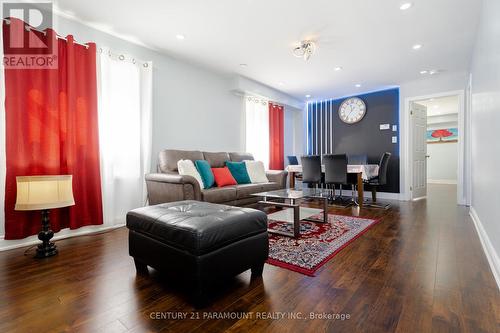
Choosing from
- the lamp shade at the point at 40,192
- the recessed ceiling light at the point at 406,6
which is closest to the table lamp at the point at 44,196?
the lamp shade at the point at 40,192

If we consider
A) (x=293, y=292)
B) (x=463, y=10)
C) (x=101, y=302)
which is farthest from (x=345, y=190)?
(x=101, y=302)

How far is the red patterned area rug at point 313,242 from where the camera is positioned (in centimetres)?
195

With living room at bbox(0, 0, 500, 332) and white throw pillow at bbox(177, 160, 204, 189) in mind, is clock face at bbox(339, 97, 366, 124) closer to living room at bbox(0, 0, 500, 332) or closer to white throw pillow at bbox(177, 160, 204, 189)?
living room at bbox(0, 0, 500, 332)

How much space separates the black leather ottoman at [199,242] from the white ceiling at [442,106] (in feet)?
21.8

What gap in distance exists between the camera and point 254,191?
3828 millimetres

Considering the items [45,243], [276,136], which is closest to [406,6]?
[276,136]

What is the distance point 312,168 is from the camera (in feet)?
16.0

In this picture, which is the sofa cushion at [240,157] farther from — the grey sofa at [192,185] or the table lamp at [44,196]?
the table lamp at [44,196]

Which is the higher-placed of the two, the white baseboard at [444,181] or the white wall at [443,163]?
the white wall at [443,163]

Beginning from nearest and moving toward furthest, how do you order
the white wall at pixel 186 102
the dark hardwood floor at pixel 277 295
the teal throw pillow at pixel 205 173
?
the dark hardwood floor at pixel 277 295
the white wall at pixel 186 102
the teal throw pillow at pixel 205 173

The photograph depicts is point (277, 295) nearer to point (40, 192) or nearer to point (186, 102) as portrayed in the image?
point (40, 192)

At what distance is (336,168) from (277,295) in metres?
3.45

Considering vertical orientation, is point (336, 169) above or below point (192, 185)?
above

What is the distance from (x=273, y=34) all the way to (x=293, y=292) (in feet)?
9.62
